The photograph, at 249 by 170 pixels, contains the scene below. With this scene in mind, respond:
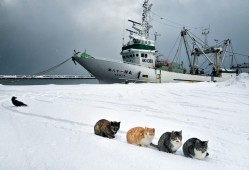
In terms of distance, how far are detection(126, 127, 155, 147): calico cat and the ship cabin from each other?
33.4m

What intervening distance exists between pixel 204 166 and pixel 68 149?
2649mm

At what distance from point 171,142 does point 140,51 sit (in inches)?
1356

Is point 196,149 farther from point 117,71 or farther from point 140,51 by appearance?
point 140,51

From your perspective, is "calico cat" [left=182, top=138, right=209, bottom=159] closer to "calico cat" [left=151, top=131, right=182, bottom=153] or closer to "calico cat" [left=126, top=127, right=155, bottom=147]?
"calico cat" [left=151, top=131, right=182, bottom=153]

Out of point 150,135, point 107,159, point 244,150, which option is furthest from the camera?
point 244,150

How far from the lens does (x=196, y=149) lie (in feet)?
14.8

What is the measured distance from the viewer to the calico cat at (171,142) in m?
4.57

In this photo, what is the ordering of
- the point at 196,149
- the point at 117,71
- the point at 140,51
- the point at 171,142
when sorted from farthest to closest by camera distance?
the point at 140,51
the point at 117,71
the point at 171,142
the point at 196,149

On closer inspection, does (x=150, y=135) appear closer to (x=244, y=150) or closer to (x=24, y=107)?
(x=244, y=150)

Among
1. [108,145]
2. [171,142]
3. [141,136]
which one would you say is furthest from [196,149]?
[108,145]

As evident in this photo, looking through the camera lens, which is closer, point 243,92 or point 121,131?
point 121,131

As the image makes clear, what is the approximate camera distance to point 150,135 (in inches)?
194

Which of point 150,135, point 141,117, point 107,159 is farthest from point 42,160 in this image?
point 141,117

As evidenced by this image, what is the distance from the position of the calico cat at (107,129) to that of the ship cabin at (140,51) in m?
32.8
